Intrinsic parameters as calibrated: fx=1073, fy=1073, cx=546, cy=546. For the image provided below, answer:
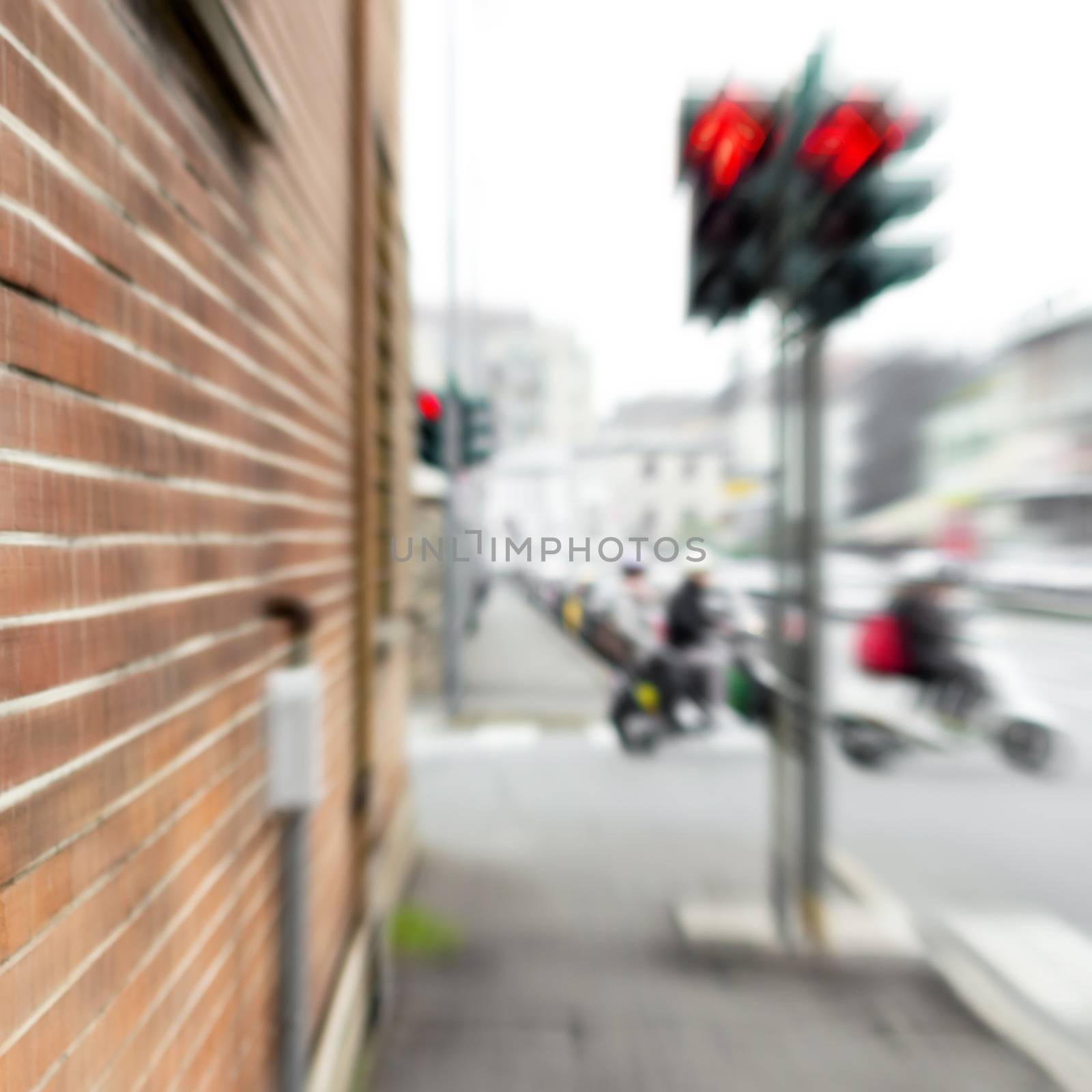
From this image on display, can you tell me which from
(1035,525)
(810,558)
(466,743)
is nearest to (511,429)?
(466,743)

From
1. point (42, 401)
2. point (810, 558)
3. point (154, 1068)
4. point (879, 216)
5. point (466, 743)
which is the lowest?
point (466, 743)

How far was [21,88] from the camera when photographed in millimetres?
1080

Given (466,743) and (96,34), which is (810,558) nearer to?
(96,34)

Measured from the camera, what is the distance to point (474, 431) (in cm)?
831

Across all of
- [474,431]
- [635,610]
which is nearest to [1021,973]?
[474,431]

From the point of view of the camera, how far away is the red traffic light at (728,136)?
12.8ft

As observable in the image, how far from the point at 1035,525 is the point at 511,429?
16.2ft

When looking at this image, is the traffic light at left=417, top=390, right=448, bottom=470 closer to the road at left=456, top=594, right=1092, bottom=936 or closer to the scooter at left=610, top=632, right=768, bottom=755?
the scooter at left=610, top=632, right=768, bottom=755

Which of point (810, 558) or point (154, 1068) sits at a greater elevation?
point (810, 558)

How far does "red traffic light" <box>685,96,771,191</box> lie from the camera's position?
3914mm

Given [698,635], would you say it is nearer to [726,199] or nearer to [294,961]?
[726,199]

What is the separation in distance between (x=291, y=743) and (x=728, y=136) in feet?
9.14

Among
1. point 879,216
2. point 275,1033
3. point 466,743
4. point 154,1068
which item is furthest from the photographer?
point 466,743

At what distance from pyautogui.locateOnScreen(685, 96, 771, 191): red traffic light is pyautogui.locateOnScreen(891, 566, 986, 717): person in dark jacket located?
174 inches
